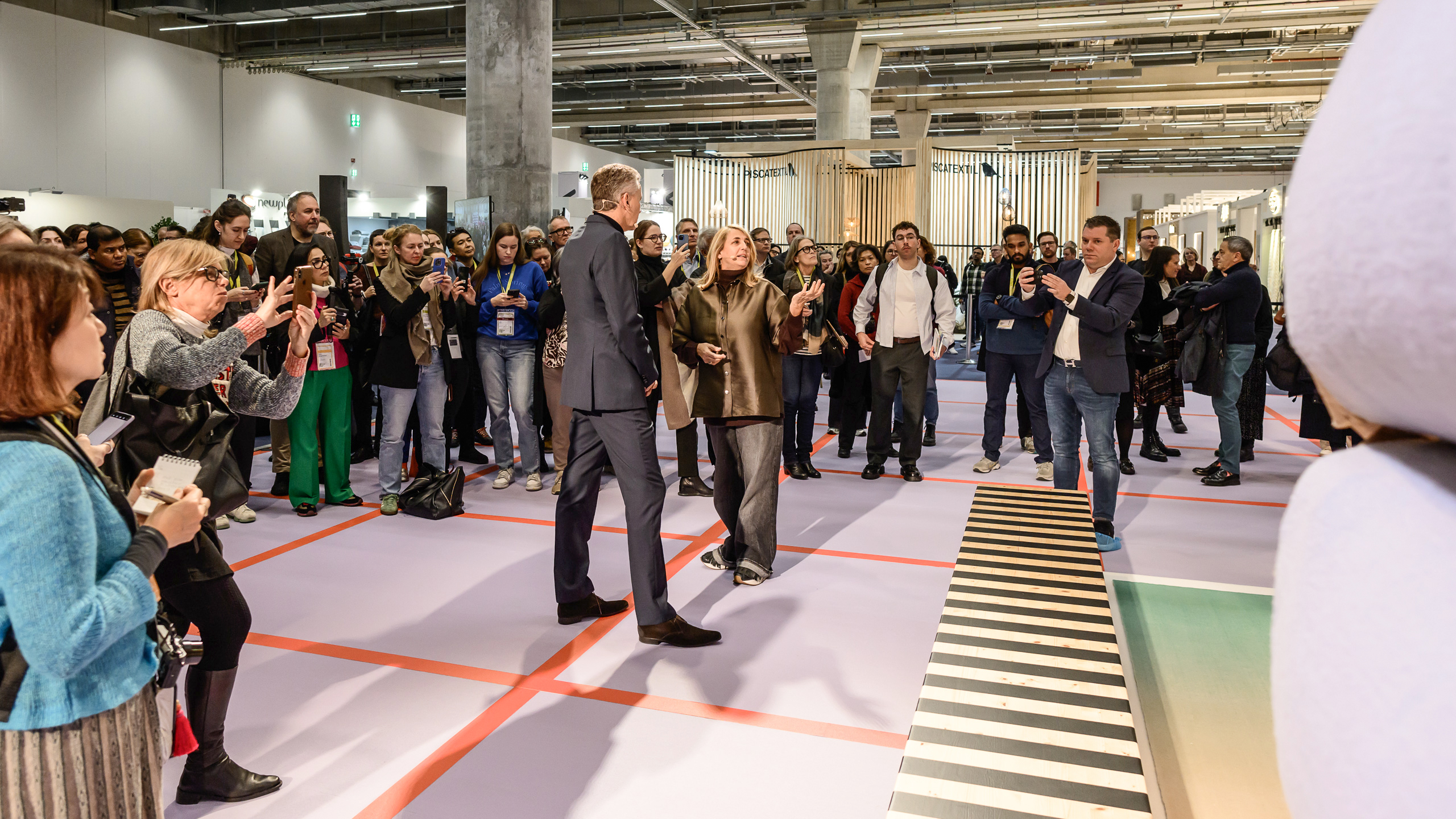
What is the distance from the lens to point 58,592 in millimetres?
1315

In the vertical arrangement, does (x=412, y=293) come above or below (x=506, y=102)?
below

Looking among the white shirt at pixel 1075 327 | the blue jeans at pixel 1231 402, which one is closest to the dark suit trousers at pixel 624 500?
the white shirt at pixel 1075 327

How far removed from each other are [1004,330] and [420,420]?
12.3ft

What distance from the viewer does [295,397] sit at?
8.81ft

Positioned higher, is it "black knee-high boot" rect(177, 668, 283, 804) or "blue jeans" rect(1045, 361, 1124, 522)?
"blue jeans" rect(1045, 361, 1124, 522)

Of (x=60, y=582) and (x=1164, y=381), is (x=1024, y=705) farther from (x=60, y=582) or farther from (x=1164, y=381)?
(x=1164, y=381)

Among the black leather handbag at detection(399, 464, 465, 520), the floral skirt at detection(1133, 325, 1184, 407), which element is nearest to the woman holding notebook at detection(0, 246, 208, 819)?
the black leather handbag at detection(399, 464, 465, 520)

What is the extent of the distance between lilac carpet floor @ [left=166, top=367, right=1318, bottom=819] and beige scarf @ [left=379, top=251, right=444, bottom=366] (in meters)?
0.92

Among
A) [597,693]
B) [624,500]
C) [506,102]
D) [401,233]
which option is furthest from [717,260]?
[506,102]

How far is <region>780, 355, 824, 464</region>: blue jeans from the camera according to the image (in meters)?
6.39

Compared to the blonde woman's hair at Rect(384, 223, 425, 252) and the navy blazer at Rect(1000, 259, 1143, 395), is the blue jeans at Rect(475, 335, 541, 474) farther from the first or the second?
the navy blazer at Rect(1000, 259, 1143, 395)

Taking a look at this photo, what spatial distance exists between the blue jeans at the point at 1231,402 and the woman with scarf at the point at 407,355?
15.7 ft

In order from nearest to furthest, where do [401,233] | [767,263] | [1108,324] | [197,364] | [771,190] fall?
[197,364] → [1108,324] → [401,233] → [767,263] → [771,190]

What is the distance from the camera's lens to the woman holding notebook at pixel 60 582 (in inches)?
51.3
